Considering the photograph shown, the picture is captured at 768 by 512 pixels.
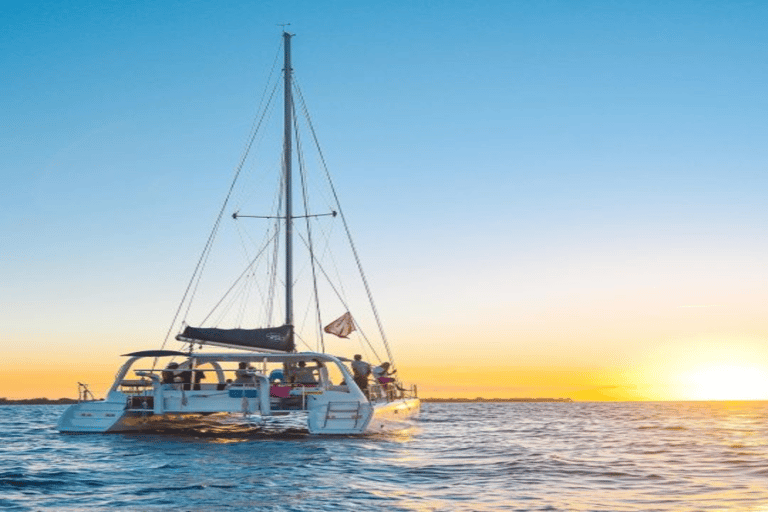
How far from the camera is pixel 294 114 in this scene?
102 ft

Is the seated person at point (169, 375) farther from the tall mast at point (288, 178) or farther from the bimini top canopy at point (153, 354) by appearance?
the tall mast at point (288, 178)

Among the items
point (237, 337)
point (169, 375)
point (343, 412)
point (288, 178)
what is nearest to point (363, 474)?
point (343, 412)

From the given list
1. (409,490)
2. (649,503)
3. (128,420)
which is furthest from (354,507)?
(128,420)

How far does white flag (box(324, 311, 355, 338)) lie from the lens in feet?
96.8

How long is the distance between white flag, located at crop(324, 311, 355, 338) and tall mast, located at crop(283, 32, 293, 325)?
1.72 metres

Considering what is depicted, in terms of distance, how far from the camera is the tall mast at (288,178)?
2880 centimetres

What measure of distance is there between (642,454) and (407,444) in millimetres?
6192

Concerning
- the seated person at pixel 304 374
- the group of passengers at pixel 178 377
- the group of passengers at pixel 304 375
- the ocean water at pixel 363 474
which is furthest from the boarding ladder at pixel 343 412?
the seated person at pixel 304 374

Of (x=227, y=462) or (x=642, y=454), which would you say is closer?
(x=227, y=462)

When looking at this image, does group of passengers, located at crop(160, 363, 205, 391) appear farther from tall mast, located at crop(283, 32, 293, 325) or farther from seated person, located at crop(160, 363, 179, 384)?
tall mast, located at crop(283, 32, 293, 325)

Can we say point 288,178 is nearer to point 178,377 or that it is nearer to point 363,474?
point 178,377

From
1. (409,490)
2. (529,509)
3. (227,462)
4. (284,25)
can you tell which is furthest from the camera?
(284,25)

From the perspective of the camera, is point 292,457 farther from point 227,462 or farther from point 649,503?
point 649,503

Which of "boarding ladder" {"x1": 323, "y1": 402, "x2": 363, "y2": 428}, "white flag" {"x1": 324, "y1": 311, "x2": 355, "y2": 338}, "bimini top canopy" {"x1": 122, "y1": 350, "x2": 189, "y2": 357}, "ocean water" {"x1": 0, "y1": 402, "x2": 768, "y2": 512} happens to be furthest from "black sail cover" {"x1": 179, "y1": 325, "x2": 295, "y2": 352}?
"white flag" {"x1": 324, "y1": 311, "x2": 355, "y2": 338}
